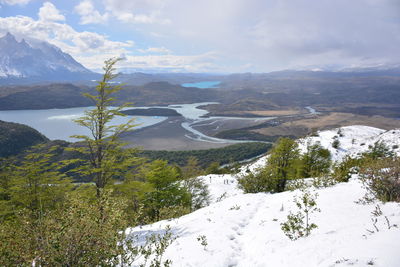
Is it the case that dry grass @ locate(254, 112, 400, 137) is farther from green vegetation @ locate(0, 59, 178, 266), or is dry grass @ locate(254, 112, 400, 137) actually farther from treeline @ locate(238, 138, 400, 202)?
green vegetation @ locate(0, 59, 178, 266)

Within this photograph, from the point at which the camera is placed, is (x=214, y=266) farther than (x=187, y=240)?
No

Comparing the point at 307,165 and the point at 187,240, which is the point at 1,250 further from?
the point at 307,165

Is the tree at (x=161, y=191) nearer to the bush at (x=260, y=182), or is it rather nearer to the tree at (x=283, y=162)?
the bush at (x=260, y=182)

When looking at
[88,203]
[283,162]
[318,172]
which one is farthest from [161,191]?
[318,172]

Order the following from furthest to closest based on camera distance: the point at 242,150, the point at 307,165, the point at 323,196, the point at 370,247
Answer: the point at 242,150 → the point at 307,165 → the point at 323,196 → the point at 370,247

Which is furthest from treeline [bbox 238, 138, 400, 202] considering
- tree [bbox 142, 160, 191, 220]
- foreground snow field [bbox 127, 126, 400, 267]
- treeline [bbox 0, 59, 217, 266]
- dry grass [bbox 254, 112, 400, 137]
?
dry grass [bbox 254, 112, 400, 137]

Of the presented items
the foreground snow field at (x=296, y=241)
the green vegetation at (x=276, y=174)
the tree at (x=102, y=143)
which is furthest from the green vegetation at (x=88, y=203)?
the green vegetation at (x=276, y=174)

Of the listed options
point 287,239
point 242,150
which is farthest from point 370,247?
point 242,150
